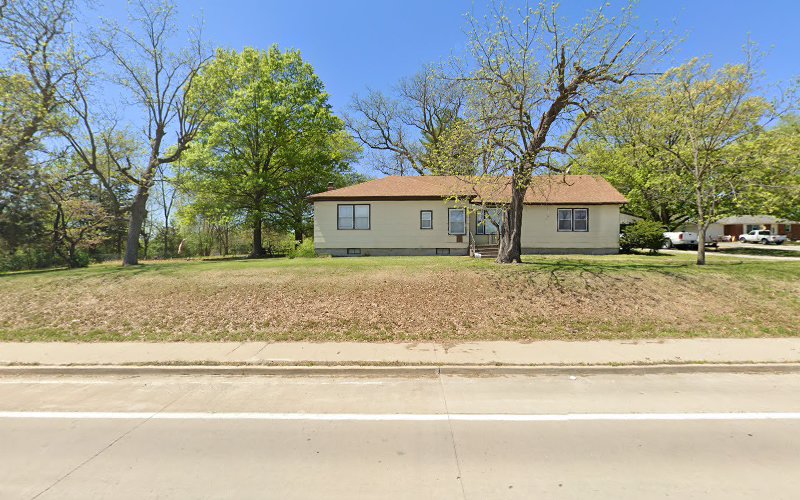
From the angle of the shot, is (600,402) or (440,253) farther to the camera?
(440,253)

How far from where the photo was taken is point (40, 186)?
20.0m

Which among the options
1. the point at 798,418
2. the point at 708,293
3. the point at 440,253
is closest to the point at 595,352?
the point at 798,418

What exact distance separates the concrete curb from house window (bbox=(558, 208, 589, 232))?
51.8 feet

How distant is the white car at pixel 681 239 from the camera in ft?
91.9

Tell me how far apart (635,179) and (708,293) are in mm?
20974

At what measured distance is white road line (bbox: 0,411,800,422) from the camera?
444cm

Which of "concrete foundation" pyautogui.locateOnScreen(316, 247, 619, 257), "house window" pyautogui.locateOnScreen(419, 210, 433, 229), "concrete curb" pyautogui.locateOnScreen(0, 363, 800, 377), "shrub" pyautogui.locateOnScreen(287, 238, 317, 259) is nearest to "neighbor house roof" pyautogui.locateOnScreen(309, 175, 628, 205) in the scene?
"house window" pyautogui.locateOnScreen(419, 210, 433, 229)

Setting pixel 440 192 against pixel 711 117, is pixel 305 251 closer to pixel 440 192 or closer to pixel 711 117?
pixel 440 192

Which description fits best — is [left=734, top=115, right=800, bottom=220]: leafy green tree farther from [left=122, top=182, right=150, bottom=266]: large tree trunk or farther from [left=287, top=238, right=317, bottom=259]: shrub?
[left=122, top=182, right=150, bottom=266]: large tree trunk

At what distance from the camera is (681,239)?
92.6ft

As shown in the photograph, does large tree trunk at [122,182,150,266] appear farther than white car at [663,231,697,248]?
No

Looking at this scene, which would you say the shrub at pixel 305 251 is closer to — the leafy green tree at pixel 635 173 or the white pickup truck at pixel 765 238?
the leafy green tree at pixel 635 173

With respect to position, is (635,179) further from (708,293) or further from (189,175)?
(189,175)

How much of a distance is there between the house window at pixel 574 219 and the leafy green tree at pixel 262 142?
59.3 ft
